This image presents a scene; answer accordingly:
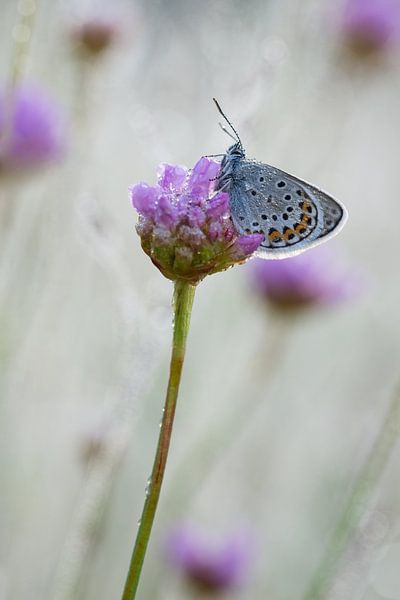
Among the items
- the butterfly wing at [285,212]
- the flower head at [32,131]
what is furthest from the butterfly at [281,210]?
the flower head at [32,131]

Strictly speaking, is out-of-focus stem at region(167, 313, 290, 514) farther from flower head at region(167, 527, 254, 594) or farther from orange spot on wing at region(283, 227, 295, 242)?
orange spot on wing at region(283, 227, 295, 242)

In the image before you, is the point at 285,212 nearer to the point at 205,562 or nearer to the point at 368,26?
the point at 205,562

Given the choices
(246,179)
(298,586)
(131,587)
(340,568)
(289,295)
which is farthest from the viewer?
(298,586)

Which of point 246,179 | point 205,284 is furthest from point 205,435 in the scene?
point 205,284

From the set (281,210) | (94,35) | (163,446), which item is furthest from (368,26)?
(163,446)

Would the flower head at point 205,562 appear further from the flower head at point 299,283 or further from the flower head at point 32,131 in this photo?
the flower head at point 32,131

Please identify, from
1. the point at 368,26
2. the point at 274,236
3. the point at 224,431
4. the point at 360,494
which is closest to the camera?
the point at 274,236

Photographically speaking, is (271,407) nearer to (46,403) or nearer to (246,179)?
(46,403)

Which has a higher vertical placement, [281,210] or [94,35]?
[94,35]
